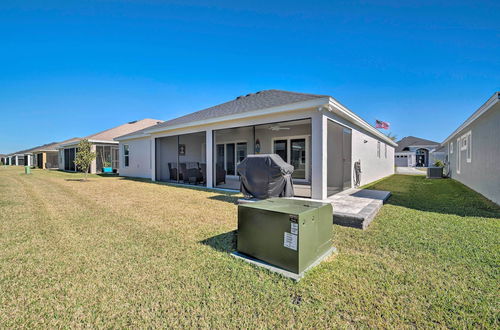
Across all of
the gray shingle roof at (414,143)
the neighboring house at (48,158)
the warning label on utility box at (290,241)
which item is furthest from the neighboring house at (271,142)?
the gray shingle roof at (414,143)

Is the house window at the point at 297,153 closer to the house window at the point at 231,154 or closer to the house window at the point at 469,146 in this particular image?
the house window at the point at 231,154

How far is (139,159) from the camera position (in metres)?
14.8

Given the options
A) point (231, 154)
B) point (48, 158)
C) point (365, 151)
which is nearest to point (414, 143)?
point (365, 151)

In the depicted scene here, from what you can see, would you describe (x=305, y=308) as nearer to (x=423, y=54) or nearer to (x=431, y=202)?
(x=431, y=202)

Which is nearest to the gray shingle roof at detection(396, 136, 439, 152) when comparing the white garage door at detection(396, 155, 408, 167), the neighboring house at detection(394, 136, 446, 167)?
the neighboring house at detection(394, 136, 446, 167)

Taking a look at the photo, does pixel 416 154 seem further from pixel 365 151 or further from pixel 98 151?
pixel 98 151

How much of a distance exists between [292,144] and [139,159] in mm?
10373

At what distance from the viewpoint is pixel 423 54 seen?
1226cm

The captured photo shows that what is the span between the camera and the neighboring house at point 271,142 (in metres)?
6.15

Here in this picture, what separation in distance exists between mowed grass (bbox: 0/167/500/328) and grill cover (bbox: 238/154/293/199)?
1.95 metres

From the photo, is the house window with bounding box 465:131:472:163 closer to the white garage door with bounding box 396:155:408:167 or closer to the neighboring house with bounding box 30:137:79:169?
the white garage door with bounding box 396:155:408:167

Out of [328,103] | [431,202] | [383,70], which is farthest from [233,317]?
[383,70]

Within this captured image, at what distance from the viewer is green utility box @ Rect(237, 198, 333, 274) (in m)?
2.31

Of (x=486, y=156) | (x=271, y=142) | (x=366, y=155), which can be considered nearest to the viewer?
(x=486, y=156)
